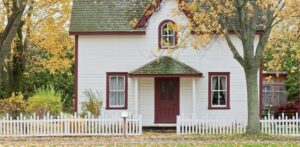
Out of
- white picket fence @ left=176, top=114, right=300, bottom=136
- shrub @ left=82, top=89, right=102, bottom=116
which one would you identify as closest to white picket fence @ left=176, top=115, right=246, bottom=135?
white picket fence @ left=176, top=114, right=300, bottom=136

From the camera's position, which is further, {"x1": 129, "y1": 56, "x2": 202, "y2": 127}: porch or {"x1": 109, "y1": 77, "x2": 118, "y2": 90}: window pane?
{"x1": 109, "y1": 77, "x2": 118, "y2": 90}: window pane

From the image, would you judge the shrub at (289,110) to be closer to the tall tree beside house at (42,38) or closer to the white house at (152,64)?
the white house at (152,64)

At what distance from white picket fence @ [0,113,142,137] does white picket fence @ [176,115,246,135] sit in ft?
6.13

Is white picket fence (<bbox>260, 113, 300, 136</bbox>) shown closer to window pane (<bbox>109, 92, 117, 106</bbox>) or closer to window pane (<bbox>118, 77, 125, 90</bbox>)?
window pane (<bbox>118, 77, 125, 90</bbox>)

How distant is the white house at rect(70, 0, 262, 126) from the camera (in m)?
29.2

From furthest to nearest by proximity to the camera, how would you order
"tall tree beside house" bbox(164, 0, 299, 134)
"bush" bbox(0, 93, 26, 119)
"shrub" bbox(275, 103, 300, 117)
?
"shrub" bbox(275, 103, 300, 117) < "bush" bbox(0, 93, 26, 119) < "tall tree beside house" bbox(164, 0, 299, 134)

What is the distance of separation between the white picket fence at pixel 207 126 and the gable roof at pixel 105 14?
576cm

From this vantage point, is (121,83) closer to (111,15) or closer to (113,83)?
(113,83)

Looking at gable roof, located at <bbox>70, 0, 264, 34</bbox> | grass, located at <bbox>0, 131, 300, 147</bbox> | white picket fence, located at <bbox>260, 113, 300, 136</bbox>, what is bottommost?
grass, located at <bbox>0, 131, 300, 147</bbox>

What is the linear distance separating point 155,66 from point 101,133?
5.10 m

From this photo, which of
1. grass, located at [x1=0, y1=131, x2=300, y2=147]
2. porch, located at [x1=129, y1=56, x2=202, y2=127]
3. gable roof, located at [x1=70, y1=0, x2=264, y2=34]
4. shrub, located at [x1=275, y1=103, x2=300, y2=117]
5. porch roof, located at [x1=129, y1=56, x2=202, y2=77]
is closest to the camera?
grass, located at [x1=0, y1=131, x2=300, y2=147]

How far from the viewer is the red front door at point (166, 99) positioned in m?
29.5

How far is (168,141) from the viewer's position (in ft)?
70.8

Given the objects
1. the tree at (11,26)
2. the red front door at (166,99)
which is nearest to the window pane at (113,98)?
the red front door at (166,99)
